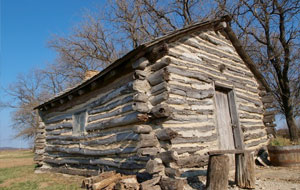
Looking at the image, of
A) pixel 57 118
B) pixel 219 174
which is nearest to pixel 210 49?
pixel 219 174

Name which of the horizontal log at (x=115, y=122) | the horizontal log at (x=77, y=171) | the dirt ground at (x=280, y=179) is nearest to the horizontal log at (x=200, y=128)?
the horizontal log at (x=115, y=122)

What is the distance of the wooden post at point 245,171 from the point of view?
175 inches

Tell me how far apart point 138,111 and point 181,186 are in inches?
76.9

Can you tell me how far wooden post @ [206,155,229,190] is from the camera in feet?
13.1

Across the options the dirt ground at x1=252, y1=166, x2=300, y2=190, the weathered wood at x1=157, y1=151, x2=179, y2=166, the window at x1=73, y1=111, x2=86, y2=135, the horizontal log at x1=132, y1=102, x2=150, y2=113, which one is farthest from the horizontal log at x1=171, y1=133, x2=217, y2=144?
the window at x1=73, y1=111, x2=86, y2=135

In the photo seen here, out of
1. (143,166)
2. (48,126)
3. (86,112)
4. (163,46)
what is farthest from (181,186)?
(48,126)

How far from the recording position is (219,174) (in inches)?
158

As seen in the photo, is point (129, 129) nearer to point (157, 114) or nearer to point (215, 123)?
point (157, 114)

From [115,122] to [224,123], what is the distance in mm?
3359

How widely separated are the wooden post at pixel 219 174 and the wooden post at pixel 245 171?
0.70m

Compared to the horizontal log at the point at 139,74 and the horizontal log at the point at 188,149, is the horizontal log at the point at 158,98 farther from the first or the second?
the horizontal log at the point at 188,149

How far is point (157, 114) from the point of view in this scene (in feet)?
16.6

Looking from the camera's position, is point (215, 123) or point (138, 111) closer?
point (138, 111)

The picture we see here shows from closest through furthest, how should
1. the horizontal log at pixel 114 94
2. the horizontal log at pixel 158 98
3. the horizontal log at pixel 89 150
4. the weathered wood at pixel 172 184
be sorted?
the weathered wood at pixel 172 184 < the horizontal log at pixel 158 98 < the horizontal log at pixel 89 150 < the horizontal log at pixel 114 94
